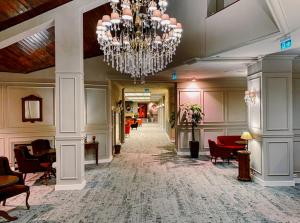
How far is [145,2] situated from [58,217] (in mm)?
4066

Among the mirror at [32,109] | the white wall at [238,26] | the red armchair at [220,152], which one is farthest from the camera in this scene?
the red armchair at [220,152]

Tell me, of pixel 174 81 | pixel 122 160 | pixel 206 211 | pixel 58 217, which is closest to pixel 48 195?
pixel 58 217

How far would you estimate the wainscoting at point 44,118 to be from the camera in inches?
306

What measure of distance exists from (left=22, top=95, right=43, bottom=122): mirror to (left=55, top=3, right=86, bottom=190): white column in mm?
2946

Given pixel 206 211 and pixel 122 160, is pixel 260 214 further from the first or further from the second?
pixel 122 160

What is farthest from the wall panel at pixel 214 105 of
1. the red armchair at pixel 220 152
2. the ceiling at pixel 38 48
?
the ceiling at pixel 38 48

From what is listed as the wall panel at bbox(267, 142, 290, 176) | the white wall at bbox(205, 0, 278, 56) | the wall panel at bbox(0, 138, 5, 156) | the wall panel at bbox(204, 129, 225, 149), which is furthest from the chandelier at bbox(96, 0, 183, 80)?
the wall panel at bbox(204, 129, 225, 149)

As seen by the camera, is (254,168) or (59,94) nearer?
(59,94)

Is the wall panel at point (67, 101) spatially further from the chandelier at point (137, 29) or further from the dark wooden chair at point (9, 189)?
the dark wooden chair at point (9, 189)

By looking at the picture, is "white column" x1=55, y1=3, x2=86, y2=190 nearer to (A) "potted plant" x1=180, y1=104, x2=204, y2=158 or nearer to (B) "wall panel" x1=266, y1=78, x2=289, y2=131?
(B) "wall panel" x1=266, y1=78, x2=289, y2=131

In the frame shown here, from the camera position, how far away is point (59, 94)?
5.60 meters

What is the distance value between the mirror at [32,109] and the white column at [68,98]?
2.95 meters

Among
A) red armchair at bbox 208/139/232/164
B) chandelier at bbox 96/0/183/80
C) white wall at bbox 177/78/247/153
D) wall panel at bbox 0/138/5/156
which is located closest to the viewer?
chandelier at bbox 96/0/183/80

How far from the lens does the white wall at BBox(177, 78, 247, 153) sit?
1005 cm
